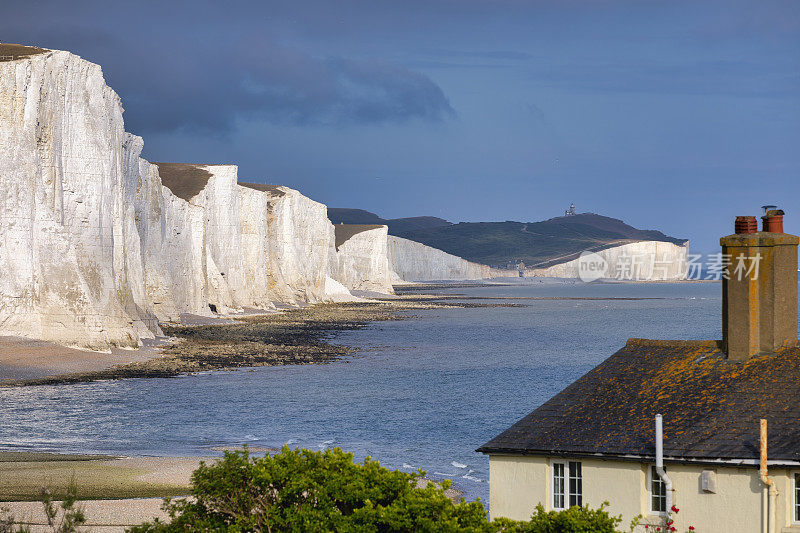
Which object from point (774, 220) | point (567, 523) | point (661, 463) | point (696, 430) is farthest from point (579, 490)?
point (774, 220)

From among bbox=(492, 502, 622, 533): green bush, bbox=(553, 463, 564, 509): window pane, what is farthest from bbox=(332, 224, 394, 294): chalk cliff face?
bbox=(492, 502, 622, 533): green bush

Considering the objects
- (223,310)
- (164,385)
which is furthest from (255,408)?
(223,310)

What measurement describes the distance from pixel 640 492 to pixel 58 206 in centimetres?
4262

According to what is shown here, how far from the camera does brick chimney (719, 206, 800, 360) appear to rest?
43.9ft

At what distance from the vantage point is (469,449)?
3020cm

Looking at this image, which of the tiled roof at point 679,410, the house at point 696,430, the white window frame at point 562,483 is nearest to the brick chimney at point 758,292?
the house at point 696,430

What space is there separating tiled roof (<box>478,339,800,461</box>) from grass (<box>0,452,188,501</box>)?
1005cm

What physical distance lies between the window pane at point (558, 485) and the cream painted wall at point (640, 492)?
79 mm

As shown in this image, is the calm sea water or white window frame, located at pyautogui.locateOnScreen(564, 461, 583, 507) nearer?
white window frame, located at pyautogui.locateOnScreen(564, 461, 583, 507)

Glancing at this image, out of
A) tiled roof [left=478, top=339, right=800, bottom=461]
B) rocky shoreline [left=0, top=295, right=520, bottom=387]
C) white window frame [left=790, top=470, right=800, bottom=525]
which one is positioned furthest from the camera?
rocky shoreline [left=0, top=295, right=520, bottom=387]

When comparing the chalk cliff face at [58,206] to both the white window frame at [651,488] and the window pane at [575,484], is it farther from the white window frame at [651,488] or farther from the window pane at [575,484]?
the white window frame at [651,488]

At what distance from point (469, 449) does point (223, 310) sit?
6479 centimetres

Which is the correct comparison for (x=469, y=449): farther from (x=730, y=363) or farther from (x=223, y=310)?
(x=223, y=310)

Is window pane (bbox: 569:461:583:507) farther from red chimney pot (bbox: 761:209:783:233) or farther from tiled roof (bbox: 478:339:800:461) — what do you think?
red chimney pot (bbox: 761:209:783:233)
